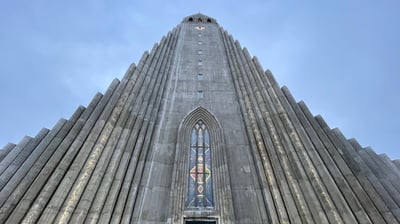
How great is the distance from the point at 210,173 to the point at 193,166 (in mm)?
Answer: 1024

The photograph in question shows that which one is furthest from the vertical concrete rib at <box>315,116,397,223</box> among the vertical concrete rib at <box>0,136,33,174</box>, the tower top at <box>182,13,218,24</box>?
the tower top at <box>182,13,218,24</box>

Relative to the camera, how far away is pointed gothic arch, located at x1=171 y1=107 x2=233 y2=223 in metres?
10.6

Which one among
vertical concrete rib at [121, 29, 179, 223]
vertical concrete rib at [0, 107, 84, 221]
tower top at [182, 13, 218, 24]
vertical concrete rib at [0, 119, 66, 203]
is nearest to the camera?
vertical concrete rib at [0, 107, 84, 221]

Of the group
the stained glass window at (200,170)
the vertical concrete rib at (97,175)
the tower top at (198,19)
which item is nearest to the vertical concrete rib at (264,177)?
the stained glass window at (200,170)

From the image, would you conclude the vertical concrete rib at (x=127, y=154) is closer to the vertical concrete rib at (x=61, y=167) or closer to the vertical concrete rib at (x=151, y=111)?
the vertical concrete rib at (x=151, y=111)

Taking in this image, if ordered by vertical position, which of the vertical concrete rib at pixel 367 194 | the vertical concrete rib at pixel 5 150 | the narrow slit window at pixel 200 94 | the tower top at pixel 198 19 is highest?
the tower top at pixel 198 19

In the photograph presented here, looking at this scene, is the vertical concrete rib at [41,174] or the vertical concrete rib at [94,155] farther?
the vertical concrete rib at [94,155]

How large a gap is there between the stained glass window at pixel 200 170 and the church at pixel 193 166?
0.06 metres

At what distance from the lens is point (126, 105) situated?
46.4 ft

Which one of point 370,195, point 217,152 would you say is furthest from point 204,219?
point 370,195

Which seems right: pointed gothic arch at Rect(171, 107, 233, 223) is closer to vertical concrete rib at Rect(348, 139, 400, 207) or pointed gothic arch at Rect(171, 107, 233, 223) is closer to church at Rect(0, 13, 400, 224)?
church at Rect(0, 13, 400, 224)

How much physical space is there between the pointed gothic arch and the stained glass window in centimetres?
5

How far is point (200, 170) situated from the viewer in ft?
41.6

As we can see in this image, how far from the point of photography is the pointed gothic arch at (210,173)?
10.6 m
